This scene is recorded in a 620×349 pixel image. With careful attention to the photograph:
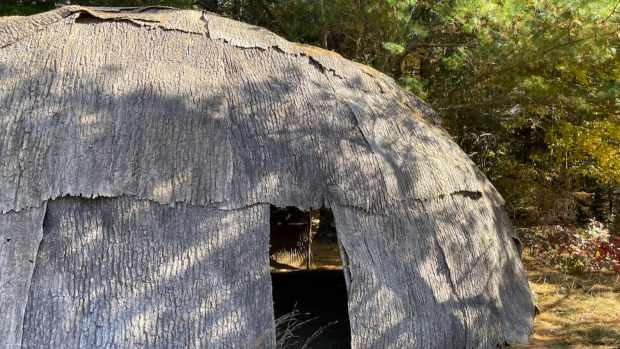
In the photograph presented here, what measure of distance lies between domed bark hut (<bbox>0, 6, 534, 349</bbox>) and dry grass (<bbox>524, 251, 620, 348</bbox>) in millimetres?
1632

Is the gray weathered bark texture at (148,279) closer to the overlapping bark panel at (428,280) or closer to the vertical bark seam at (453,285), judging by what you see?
the overlapping bark panel at (428,280)

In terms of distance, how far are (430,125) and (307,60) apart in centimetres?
154

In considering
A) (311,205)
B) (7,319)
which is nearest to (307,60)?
(311,205)

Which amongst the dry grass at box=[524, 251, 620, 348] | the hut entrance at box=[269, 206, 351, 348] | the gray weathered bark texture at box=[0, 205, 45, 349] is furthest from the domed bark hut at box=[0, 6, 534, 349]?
the dry grass at box=[524, 251, 620, 348]

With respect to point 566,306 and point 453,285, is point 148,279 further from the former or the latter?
point 566,306

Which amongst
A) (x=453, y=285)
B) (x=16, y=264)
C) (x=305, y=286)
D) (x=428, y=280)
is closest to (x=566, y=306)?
(x=305, y=286)

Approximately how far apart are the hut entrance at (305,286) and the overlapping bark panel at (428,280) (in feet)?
2.47

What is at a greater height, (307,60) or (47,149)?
(307,60)

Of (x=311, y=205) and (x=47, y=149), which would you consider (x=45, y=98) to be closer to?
(x=47, y=149)

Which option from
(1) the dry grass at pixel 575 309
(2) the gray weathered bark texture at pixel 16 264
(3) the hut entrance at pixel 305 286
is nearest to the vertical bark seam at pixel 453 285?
(3) the hut entrance at pixel 305 286

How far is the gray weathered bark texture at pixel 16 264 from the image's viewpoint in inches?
157

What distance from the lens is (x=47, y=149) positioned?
452cm

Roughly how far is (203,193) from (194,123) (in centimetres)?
65

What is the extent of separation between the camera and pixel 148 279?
4.23m
